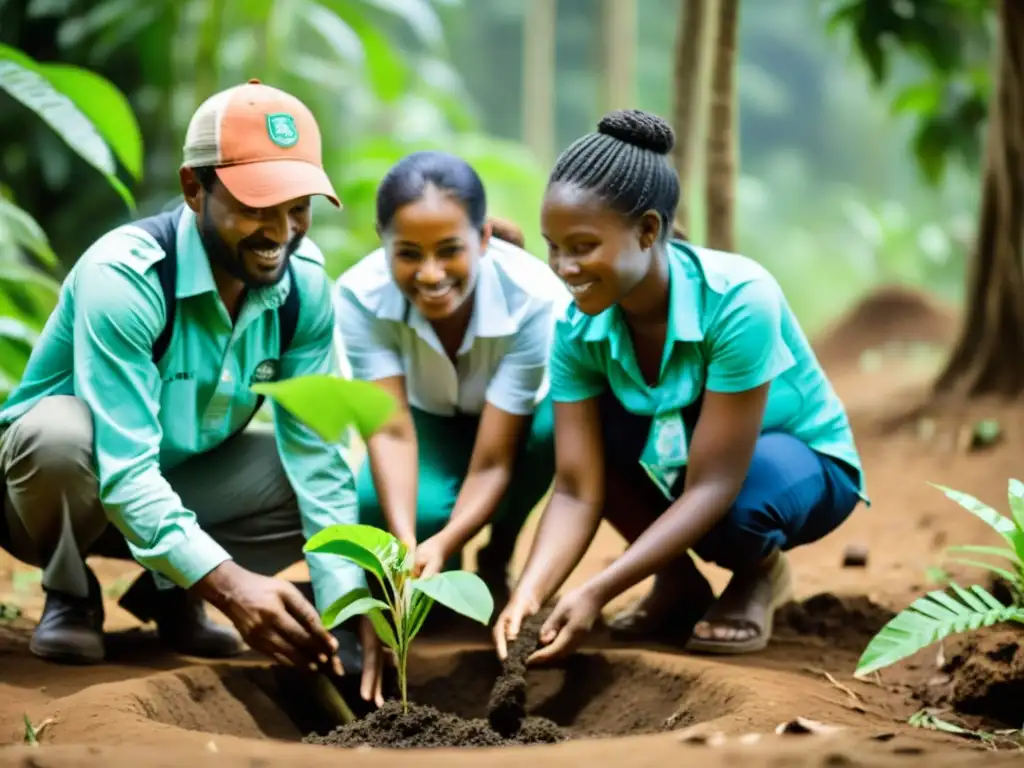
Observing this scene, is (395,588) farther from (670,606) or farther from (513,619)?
(670,606)

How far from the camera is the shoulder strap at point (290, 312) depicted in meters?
2.83

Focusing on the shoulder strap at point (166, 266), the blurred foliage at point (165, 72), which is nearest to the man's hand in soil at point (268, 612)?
the shoulder strap at point (166, 266)

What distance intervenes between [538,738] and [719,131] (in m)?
2.77

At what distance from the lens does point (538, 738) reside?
Answer: 8.07 ft

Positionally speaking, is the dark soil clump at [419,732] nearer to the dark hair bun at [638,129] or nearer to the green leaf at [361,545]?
the green leaf at [361,545]

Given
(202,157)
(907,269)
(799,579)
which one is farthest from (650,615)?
(907,269)

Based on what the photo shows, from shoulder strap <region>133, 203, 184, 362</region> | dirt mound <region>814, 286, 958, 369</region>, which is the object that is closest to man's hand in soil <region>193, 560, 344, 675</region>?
shoulder strap <region>133, 203, 184, 362</region>

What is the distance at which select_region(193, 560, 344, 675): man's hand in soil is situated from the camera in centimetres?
249

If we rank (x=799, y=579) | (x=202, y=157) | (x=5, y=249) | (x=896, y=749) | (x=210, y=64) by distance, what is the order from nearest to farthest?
1. (x=896, y=749)
2. (x=202, y=157)
3. (x=799, y=579)
4. (x=5, y=249)
5. (x=210, y=64)

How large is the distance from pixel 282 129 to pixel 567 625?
1.16 metres

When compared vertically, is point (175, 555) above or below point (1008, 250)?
below

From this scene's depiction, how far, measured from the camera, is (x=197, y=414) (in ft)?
9.31

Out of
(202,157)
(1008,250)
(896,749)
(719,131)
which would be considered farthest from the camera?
(1008,250)

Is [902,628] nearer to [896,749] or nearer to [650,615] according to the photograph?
[896,749]
